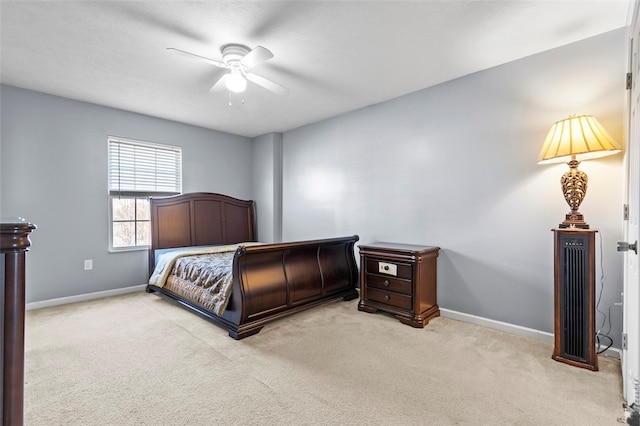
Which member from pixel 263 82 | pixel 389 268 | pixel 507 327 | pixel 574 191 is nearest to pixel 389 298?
pixel 389 268

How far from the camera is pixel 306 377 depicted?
6.76 feet

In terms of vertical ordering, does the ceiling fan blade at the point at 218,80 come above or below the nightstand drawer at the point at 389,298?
above

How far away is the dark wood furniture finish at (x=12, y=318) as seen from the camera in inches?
32.0

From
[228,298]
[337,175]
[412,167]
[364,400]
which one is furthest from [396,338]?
[337,175]

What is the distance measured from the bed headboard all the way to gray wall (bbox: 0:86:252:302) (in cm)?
44

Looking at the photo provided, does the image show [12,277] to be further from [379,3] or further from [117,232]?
[117,232]

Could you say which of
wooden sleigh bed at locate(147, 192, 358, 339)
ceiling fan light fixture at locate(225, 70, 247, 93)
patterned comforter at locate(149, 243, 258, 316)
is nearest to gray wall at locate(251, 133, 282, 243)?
wooden sleigh bed at locate(147, 192, 358, 339)

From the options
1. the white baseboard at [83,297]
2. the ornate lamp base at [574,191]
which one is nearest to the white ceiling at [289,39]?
the ornate lamp base at [574,191]

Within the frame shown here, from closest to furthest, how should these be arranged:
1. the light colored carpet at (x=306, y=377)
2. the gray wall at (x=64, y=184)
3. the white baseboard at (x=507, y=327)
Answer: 1. the light colored carpet at (x=306, y=377)
2. the white baseboard at (x=507, y=327)
3. the gray wall at (x=64, y=184)

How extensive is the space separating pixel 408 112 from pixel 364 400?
2979mm

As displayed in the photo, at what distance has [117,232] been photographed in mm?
4168

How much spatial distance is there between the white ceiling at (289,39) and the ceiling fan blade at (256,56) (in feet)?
0.60

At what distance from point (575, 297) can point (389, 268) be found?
1.49 meters

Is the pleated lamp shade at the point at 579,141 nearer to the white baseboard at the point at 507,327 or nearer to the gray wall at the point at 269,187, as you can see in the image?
the white baseboard at the point at 507,327
